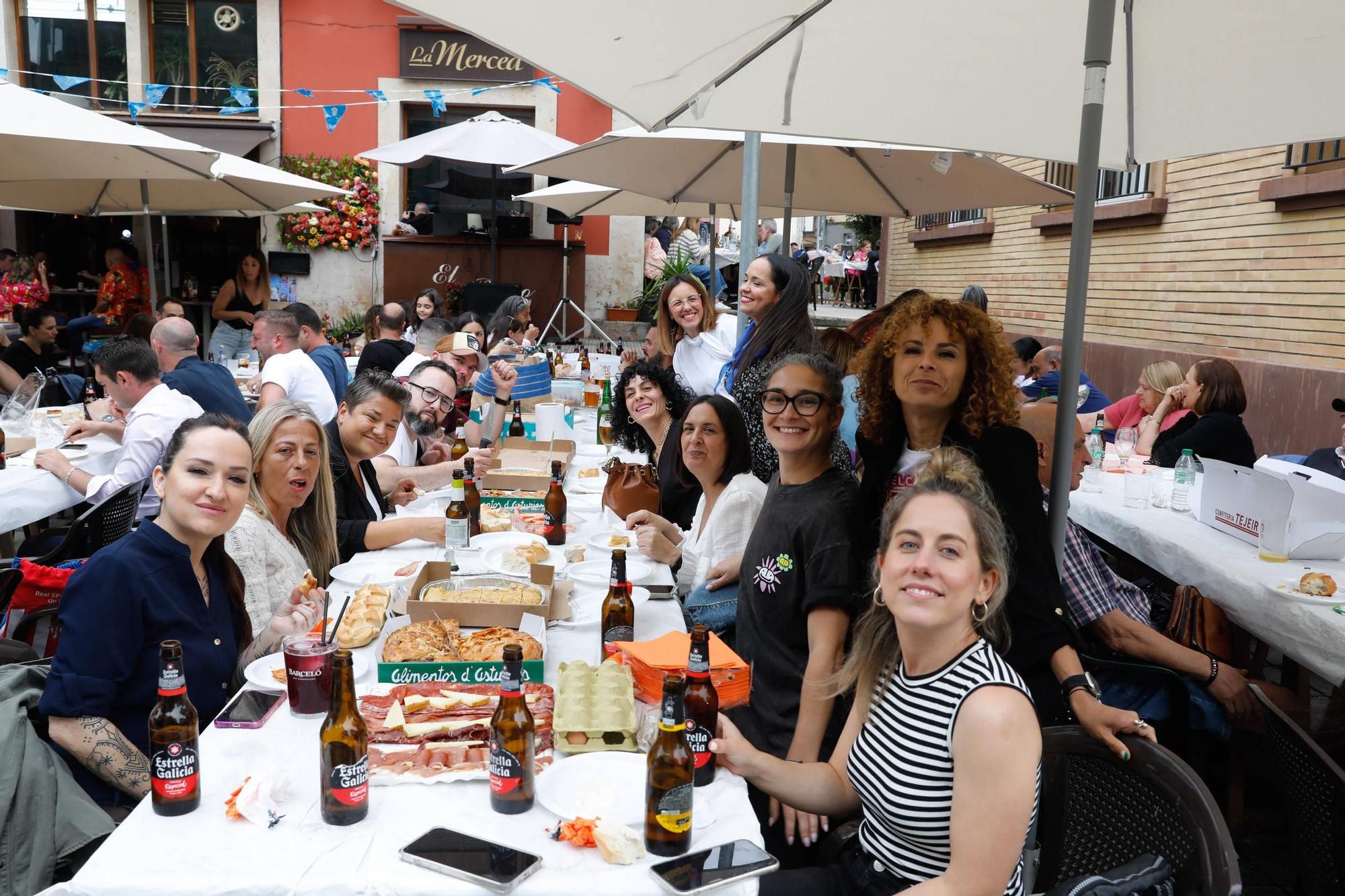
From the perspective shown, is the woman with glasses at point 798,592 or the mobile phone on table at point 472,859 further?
the woman with glasses at point 798,592

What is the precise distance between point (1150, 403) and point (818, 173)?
3.01 metres

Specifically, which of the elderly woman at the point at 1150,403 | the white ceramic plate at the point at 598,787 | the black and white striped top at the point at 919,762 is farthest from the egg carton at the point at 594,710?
the elderly woman at the point at 1150,403

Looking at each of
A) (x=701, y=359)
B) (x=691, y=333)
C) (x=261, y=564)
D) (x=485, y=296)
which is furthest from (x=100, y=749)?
(x=485, y=296)

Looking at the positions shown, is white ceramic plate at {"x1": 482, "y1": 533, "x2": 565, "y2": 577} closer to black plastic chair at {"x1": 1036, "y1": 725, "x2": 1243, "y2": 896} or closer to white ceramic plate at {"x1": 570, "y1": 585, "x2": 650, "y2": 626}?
white ceramic plate at {"x1": 570, "y1": 585, "x2": 650, "y2": 626}

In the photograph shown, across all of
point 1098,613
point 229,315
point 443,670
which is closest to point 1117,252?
point 1098,613

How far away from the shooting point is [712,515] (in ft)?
12.6

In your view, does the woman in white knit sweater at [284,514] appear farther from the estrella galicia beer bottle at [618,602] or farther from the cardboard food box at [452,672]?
the estrella galicia beer bottle at [618,602]

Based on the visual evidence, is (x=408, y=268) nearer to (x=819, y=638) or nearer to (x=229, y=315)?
(x=229, y=315)

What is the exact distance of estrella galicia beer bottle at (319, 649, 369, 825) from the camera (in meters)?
1.90

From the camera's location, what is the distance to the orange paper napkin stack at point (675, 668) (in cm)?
246

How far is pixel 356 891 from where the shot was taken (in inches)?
68.7

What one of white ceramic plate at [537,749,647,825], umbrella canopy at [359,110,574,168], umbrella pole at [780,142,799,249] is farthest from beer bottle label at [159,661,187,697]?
umbrella canopy at [359,110,574,168]

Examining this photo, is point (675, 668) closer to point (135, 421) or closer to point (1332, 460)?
point (135, 421)

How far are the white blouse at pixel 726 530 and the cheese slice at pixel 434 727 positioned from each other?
1561 millimetres
